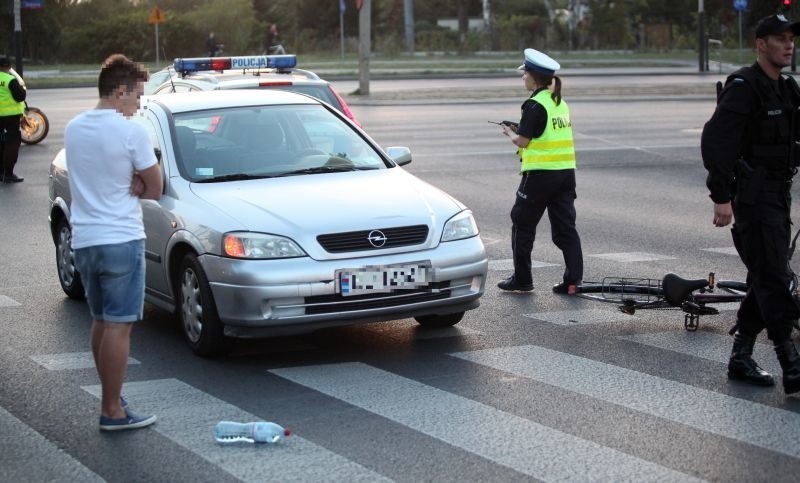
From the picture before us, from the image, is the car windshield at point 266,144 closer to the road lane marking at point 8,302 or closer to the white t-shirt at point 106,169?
the road lane marking at point 8,302

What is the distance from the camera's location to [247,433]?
19.1ft

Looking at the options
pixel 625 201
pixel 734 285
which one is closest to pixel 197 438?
pixel 734 285

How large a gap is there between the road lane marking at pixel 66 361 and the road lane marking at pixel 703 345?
10.1ft

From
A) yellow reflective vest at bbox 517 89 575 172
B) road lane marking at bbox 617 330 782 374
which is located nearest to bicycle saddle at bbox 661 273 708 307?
road lane marking at bbox 617 330 782 374

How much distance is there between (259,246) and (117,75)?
5.17ft

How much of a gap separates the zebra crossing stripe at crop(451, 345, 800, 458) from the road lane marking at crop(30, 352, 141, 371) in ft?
7.02

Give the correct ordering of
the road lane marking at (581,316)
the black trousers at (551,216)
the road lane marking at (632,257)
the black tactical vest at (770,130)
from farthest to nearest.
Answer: the road lane marking at (632,257), the black trousers at (551,216), the road lane marking at (581,316), the black tactical vest at (770,130)

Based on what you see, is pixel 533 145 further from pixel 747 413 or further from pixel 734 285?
pixel 747 413

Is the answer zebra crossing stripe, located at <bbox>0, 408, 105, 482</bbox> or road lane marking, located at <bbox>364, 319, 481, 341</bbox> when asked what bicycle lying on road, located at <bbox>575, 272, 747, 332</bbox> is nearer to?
road lane marking, located at <bbox>364, 319, 481, 341</bbox>

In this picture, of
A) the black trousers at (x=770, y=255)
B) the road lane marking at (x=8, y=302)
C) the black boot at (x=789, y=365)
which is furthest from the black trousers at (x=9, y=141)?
the black boot at (x=789, y=365)

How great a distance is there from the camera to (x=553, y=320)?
28.3ft

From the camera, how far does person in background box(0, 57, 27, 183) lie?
17.6m

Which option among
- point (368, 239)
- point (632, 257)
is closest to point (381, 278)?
point (368, 239)

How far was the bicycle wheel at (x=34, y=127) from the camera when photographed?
22.3 m
